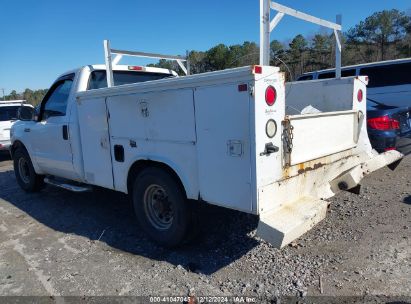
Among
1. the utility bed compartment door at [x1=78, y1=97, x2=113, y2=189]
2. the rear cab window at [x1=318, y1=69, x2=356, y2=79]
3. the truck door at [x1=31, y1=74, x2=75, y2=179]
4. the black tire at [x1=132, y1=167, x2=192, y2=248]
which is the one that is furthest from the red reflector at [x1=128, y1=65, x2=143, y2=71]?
the rear cab window at [x1=318, y1=69, x2=356, y2=79]

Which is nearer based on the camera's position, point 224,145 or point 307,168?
point 224,145

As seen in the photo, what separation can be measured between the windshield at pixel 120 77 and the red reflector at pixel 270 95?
2.95 meters

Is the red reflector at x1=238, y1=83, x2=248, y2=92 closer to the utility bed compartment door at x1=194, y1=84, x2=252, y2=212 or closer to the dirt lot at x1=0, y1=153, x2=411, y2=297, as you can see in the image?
the utility bed compartment door at x1=194, y1=84, x2=252, y2=212

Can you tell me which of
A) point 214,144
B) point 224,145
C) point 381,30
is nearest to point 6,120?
point 214,144

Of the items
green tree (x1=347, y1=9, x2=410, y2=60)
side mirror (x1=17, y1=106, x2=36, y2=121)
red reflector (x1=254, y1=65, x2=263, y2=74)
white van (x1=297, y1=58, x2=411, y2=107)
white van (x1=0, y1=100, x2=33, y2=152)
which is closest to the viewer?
red reflector (x1=254, y1=65, x2=263, y2=74)

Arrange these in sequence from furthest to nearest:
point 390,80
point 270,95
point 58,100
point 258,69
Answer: point 390,80, point 58,100, point 270,95, point 258,69

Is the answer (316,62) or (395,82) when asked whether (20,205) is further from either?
(316,62)

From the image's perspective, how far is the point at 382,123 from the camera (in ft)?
17.9

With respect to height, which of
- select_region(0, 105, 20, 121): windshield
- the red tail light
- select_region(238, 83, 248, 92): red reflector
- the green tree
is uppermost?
the green tree

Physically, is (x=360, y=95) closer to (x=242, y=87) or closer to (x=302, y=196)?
(x=302, y=196)

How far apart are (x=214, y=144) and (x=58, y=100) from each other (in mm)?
3318

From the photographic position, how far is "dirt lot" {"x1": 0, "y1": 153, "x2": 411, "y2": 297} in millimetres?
3295

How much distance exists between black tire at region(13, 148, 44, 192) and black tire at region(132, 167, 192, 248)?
3267 millimetres

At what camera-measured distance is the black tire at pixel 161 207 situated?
3.81 meters
